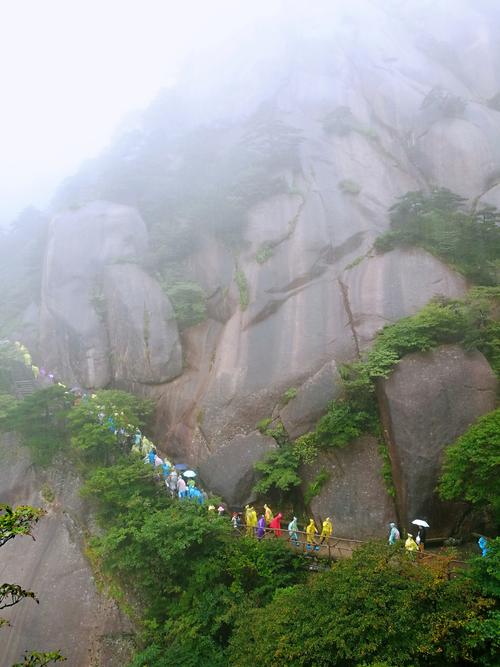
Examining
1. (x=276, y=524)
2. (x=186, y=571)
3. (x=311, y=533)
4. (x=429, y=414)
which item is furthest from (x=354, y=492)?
(x=186, y=571)

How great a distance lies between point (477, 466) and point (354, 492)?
4312 millimetres

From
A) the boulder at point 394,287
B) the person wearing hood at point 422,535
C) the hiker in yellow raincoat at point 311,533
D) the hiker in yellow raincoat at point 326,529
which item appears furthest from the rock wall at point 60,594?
the boulder at point 394,287

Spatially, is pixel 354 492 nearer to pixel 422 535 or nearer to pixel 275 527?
pixel 422 535

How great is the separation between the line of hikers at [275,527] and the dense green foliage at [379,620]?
3212 mm

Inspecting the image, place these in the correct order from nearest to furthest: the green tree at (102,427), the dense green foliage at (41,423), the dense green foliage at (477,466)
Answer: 1. the dense green foliage at (477,466)
2. the green tree at (102,427)
3. the dense green foliage at (41,423)

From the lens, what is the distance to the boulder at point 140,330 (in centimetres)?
2037

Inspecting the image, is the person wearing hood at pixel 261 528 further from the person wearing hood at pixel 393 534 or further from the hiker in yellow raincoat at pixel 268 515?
the person wearing hood at pixel 393 534

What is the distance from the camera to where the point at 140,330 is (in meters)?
21.2

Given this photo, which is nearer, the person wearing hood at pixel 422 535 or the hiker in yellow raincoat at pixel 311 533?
the person wearing hood at pixel 422 535

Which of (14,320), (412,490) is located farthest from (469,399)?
(14,320)

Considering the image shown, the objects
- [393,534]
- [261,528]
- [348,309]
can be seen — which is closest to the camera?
[393,534]

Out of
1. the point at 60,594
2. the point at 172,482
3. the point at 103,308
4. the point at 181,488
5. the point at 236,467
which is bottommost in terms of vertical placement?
the point at 60,594

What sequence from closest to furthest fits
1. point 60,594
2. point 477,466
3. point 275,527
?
point 477,466 → point 275,527 → point 60,594

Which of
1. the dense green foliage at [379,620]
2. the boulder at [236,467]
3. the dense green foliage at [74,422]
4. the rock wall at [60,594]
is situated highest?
the dense green foliage at [74,422]
